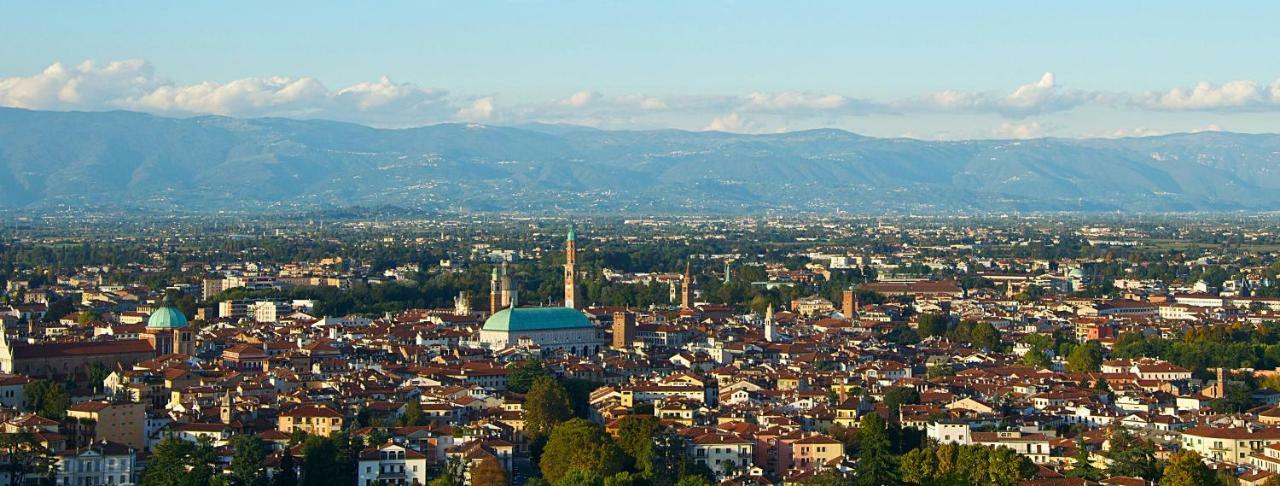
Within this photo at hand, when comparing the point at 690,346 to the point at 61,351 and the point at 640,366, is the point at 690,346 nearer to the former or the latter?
the point at 640,366

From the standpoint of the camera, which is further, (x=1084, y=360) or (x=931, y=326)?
(x=931, y=326)

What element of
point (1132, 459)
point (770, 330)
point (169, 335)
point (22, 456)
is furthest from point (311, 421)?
point (770, 330)

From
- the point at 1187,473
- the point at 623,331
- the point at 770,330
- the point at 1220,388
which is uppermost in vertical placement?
the point at 1187,473

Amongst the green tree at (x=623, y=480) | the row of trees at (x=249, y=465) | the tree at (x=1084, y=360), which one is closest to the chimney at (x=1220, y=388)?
the tree at (x=1084, y=360)

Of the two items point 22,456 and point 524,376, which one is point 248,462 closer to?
point 22,456

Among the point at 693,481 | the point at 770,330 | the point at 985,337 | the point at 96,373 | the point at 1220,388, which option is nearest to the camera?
the point at 693,481
